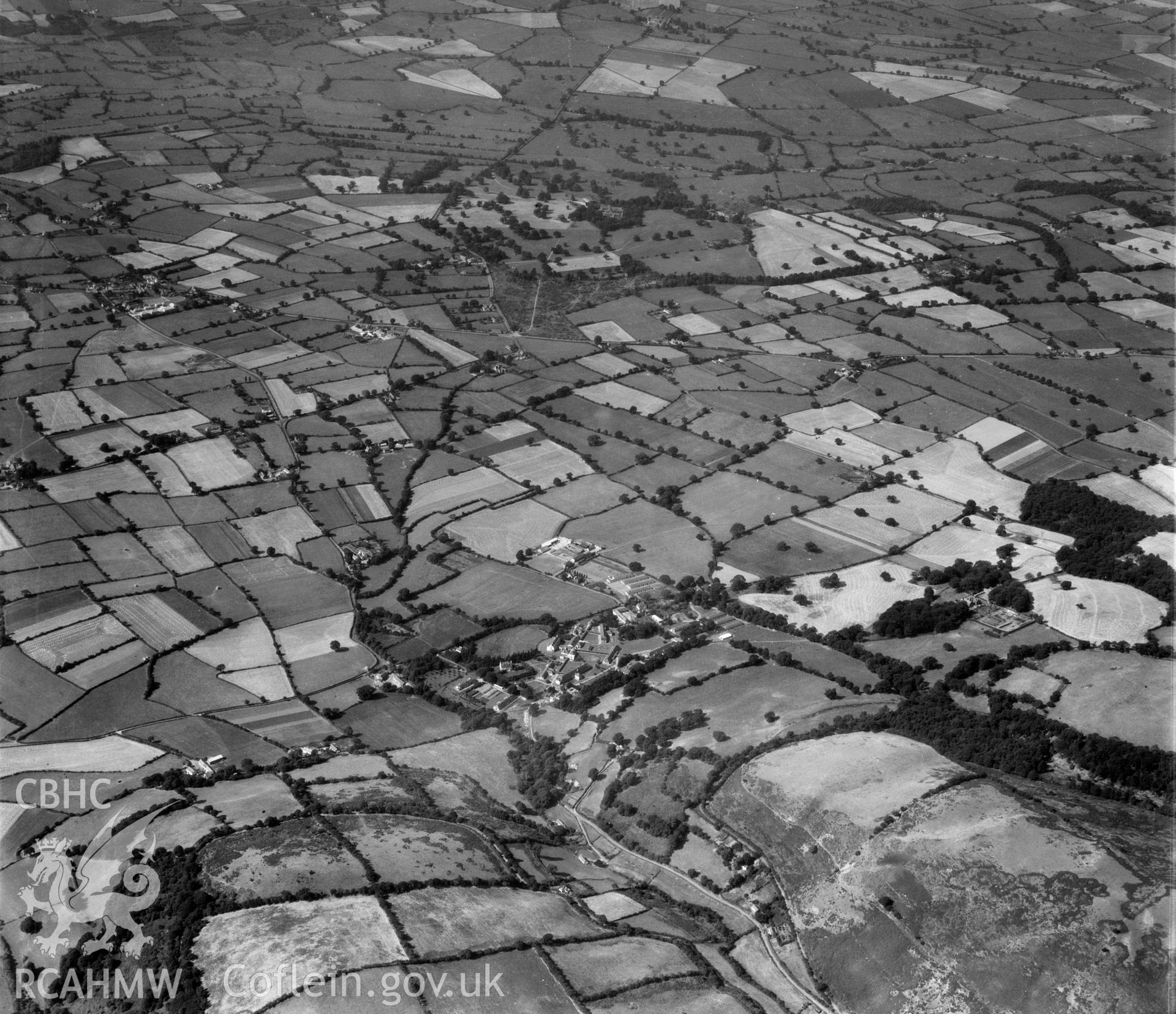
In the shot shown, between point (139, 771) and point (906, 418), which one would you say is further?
point (906, 418)

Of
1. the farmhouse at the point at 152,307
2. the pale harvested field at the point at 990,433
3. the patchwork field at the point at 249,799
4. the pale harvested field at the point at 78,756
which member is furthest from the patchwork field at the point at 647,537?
the farmhouse at the point at 152,307

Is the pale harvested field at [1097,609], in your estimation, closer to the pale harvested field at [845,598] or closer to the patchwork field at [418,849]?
the pale harvested field at [845,598]

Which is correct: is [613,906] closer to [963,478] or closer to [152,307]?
[963,478]

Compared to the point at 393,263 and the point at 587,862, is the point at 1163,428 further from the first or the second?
the point at 393,263

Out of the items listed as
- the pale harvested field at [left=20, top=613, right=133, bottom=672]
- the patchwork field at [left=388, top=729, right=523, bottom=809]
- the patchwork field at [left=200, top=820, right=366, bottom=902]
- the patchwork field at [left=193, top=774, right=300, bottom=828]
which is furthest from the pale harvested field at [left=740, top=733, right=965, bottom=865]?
the pale harvested field at [left=20, top=613, right=133, bottom=672]

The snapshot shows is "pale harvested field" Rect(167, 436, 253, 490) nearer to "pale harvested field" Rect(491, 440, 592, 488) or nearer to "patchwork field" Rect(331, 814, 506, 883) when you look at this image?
"pale harvested field" Rect(491, 440, 592, 488)

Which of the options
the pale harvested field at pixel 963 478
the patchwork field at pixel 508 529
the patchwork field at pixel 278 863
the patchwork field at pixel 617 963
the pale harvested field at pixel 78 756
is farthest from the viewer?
the pale harvested field at pixel 963 478

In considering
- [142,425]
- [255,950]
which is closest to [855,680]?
[255,950]
